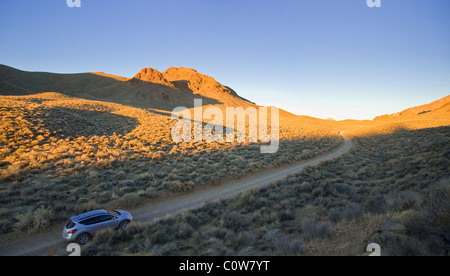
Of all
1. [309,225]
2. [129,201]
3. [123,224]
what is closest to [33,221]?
[123,224]

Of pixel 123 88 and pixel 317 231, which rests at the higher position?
pixel 123 88

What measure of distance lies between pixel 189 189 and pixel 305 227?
9841 millimetres

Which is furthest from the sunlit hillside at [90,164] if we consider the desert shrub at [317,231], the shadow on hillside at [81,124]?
the desert shrub at [317,231]

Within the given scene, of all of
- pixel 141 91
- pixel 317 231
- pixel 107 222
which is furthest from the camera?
pixel 141 91

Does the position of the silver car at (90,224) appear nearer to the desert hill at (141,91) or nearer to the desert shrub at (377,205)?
the desert shrub at (377,205)

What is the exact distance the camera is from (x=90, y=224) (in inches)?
349

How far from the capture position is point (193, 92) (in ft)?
481

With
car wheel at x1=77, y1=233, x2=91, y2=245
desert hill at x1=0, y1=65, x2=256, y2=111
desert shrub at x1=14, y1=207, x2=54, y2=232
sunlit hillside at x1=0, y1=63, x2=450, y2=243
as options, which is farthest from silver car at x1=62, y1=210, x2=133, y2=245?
desert hill at x1=0, y1=65, x2=256, y2=111

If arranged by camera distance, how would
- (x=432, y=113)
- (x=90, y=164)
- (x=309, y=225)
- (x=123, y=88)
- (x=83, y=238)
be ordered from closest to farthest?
1. (x=309, y=225)
2. (x=83, y=238)
3. (x=90, y=164)
4. (x=432, y=113)
5. (x=123, y=88)

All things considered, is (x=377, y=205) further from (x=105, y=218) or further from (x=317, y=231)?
(x=105, y=218)

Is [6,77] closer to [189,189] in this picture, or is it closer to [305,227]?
Result: [189,189]

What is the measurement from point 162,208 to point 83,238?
470cm

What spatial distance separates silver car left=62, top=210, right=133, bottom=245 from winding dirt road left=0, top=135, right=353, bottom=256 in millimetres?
641
